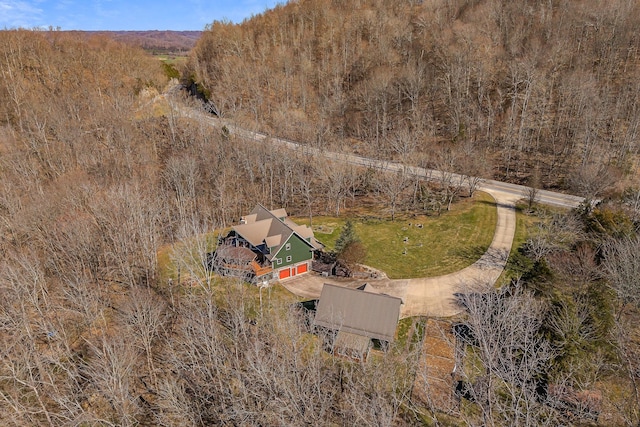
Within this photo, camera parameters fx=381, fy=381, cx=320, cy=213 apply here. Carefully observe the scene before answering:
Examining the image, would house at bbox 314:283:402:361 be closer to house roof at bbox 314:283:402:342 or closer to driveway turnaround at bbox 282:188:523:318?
house roof at bbox 314:283:402:342

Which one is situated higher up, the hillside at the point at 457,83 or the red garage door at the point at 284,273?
the hillside at the point at 457,83

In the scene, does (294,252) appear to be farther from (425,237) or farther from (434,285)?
(425,237)

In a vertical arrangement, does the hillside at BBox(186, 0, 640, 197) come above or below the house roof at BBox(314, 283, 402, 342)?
above

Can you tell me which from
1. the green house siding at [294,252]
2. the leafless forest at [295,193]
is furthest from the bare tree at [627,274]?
the green house siding at [294,252]

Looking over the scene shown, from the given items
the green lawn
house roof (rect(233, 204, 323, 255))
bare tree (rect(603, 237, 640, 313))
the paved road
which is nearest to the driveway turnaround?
the paved road

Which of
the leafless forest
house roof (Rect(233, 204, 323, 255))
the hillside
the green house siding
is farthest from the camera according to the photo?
the hillside

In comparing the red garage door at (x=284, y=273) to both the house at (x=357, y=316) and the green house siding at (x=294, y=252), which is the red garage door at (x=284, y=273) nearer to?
the green house siding at (x=294, y=252)
